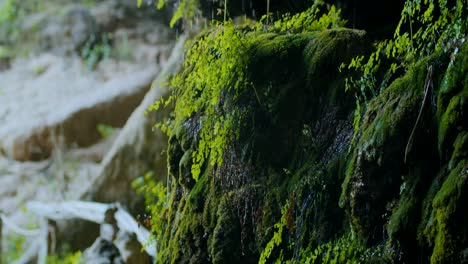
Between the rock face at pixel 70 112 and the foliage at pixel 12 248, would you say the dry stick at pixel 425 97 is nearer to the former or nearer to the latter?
the rock face at pixel 70 112

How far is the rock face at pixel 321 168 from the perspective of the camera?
2.52m

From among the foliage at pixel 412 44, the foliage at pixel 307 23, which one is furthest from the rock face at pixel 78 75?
the foliage at pixel 412 44

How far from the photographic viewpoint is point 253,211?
12.2 feet

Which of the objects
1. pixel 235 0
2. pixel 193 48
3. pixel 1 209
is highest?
pixel 235 0

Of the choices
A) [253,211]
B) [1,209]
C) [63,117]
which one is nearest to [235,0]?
[253,211]

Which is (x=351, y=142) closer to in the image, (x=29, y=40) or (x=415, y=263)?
(x=415, y=263)

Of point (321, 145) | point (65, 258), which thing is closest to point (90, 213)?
point (65, 258)

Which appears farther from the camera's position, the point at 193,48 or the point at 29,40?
the point at 29,40

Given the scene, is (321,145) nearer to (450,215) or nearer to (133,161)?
(450,215)

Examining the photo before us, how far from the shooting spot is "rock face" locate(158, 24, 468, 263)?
8.25ft

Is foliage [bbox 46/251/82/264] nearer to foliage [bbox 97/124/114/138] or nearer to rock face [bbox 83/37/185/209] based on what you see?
rock face [bbox 83/37/185/209]

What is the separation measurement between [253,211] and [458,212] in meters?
1.68

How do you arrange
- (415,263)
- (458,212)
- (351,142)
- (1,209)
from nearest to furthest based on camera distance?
(458,212)
(415,263)
(351,142)
(1,209)

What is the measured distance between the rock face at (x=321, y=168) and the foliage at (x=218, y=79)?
0.12 feet
